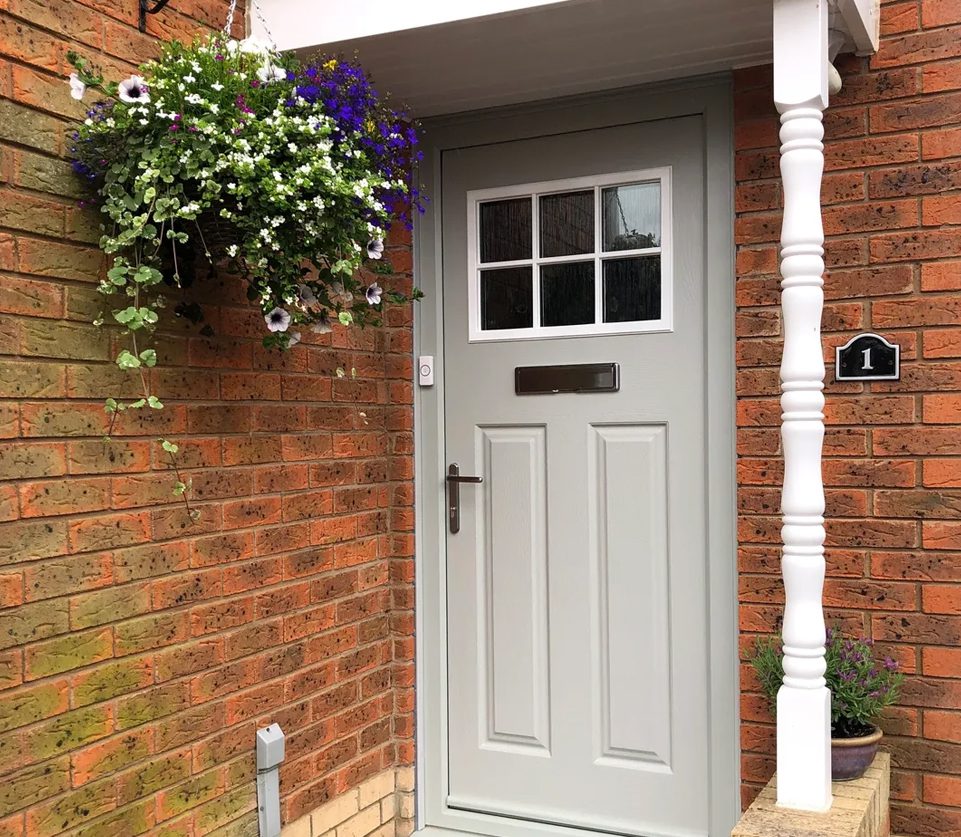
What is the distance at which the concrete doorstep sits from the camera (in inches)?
82.0

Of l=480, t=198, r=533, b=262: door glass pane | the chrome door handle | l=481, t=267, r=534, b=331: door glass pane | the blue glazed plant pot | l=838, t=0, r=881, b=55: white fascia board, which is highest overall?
l=838, t=0, r=881, b=55: white fascia board

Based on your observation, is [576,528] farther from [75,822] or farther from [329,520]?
[75,822]

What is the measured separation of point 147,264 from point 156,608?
2.59 ft

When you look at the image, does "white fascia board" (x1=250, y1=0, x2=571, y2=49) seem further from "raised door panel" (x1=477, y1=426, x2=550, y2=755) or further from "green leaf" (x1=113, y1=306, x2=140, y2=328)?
"raised door panel" (x1=477, y1=426, x2=550, y2=755)

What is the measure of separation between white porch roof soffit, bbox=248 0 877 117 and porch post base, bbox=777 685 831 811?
161 centimetres

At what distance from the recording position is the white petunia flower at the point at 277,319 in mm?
2195

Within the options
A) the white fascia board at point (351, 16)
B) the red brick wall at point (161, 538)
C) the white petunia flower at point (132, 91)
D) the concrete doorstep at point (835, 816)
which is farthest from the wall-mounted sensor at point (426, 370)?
the concrete doorstep at point (835, 816)

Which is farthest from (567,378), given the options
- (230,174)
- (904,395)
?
(230,174)

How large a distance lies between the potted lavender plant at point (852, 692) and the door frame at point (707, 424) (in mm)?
292

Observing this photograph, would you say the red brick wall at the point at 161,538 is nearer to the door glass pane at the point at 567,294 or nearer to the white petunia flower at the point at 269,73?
the white petunia flower at the point at 269,73

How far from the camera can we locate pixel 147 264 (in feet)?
7.09

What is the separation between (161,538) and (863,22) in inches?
82.8

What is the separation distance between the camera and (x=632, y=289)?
3.01m

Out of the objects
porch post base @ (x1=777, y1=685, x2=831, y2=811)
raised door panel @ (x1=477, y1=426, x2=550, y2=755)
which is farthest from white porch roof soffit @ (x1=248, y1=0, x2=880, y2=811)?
raised door panel @ (x1=477, y1=426, x2=550, y2=755)
